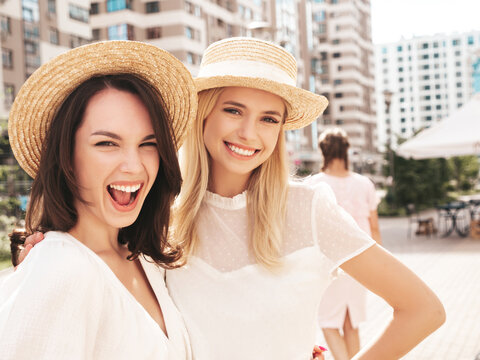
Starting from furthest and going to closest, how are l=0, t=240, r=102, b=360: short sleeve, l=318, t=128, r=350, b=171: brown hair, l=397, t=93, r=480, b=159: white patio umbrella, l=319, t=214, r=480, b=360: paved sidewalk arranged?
l=397, t=93, r=480, b=159: white patio umbrella, l=319, t=214, r=480, b=360: paved sidewalk, l=318, t=128, r=350, b=171: brown hair, l=0, t=240, r=102, b=360: short sleeve

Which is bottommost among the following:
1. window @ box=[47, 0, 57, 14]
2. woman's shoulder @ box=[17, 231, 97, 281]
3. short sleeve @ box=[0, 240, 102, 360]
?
short sleeve @ box=[0, 240, 102, 360]

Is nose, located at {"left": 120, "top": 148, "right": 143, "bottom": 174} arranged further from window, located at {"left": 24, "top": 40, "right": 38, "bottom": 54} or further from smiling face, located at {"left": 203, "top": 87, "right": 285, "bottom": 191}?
window, located at {"left": 24, "top": 40, "right": 38, "bottom": 54}

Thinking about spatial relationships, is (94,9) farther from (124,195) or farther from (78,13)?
(124,195)

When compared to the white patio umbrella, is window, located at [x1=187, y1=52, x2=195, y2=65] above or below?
above

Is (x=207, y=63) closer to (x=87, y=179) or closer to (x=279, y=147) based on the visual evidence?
(x=279, y=147)

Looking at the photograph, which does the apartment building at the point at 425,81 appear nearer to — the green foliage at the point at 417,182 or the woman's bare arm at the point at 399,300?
the green foliage at the point at 417,182

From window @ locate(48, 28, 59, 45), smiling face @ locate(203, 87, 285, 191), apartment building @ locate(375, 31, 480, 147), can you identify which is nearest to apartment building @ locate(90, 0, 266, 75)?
window @ locate(48, 28, 59, 45)

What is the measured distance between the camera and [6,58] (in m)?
28.5

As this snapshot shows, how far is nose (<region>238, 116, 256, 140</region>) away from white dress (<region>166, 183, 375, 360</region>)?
1.06 feet

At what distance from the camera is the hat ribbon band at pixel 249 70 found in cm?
226

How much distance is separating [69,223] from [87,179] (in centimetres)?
15

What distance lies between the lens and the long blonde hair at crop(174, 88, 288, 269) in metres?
2.16

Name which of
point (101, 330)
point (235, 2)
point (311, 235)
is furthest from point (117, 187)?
point (235, 2)

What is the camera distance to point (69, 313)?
141 centimetres
